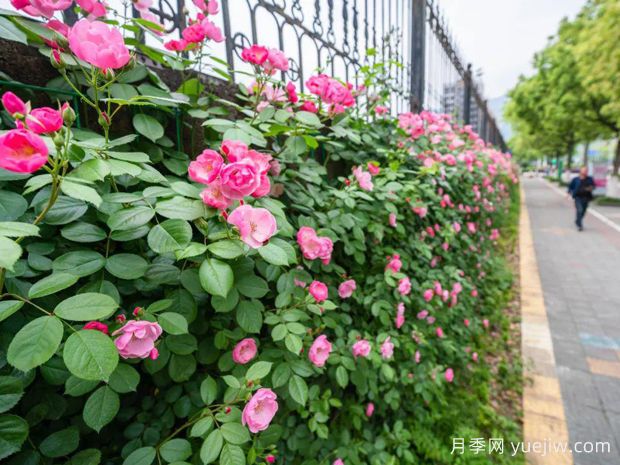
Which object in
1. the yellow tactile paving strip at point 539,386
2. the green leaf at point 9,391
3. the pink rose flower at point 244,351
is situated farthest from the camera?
the yellow tactile paving strip at point 539,386

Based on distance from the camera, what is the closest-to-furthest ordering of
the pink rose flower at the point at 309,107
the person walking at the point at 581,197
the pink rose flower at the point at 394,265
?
1. the pink rose flower at the point at 309,107
2. the pink rose flower at the point at 394,265
3. the person walking at the point at 581,197

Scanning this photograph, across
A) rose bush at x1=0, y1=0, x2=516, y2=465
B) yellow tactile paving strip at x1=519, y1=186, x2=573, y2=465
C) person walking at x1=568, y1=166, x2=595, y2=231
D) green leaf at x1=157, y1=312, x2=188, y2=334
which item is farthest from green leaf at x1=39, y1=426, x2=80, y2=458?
person walking at x1=568, y1=166, x2=595, y2=231

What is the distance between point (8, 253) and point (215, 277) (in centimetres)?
34

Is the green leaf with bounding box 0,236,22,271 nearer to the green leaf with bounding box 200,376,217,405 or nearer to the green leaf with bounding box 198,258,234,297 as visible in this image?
the green leaf with bounding box 198,258,234,297

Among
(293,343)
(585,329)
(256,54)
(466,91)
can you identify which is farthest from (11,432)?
(466,91)

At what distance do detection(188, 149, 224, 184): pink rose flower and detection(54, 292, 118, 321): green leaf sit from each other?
12.6 inches

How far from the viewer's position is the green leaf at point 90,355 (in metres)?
0.57

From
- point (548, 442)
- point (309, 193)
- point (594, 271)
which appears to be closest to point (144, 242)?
→ point (309, 193)

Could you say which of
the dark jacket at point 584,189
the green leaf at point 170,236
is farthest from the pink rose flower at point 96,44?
the dark jacket at point 584,189

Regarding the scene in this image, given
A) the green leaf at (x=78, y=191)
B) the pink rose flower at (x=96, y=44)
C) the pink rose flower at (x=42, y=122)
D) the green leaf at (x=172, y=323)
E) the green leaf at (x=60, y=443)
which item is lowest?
the green leaf at (x=60, y=443)

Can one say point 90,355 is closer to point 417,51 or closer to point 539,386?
point 539,386

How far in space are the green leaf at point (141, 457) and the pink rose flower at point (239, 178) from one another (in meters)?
0.69

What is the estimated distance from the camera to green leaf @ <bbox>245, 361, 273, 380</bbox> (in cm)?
88

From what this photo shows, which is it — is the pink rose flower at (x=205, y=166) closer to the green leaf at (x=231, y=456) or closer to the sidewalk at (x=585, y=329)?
the green leaf at (x=231, y=456)
